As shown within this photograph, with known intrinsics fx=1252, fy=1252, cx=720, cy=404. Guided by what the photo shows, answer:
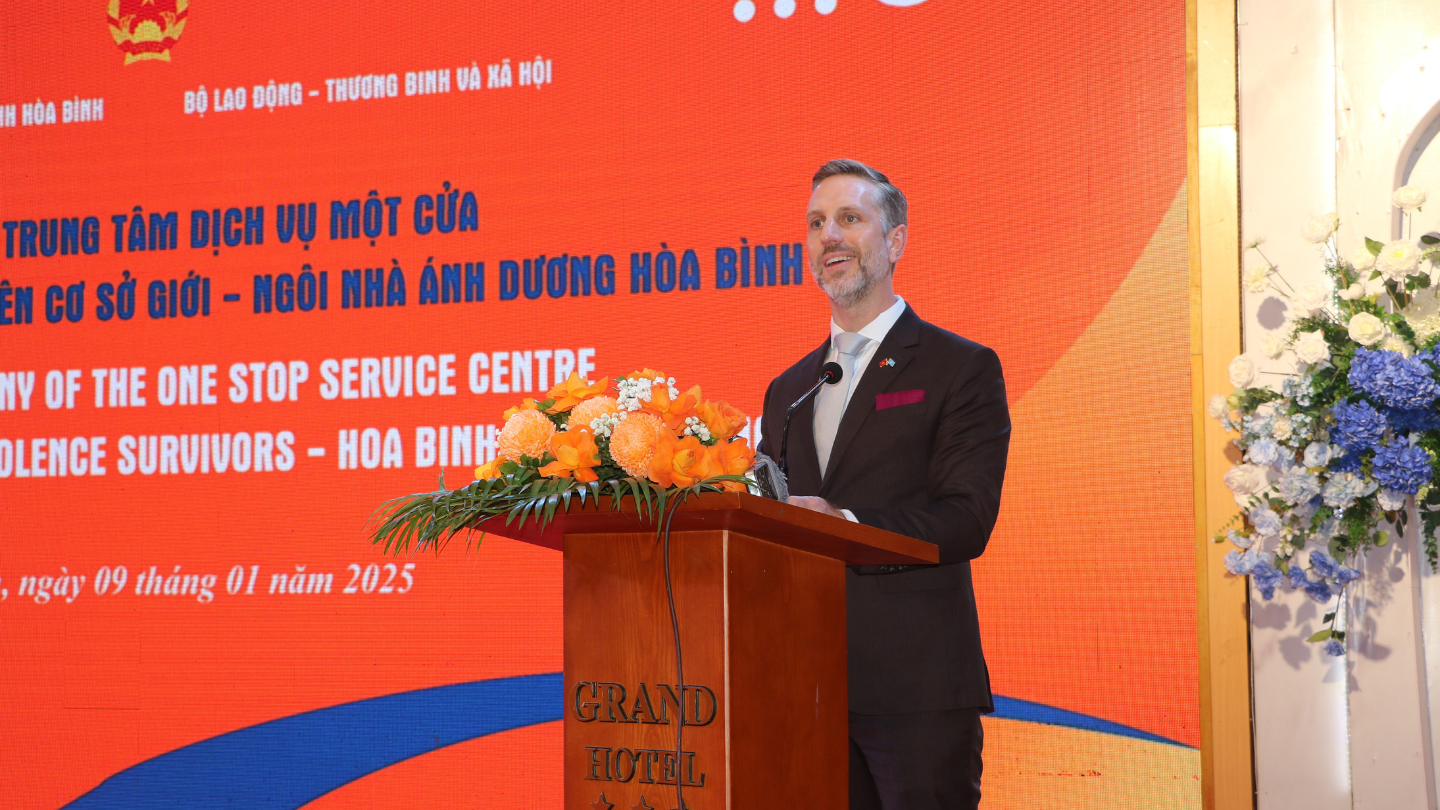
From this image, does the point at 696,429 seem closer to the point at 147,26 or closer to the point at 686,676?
the point at 686,676

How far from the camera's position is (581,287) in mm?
3699

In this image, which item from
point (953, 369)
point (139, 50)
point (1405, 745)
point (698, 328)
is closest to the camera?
point (953, 369)

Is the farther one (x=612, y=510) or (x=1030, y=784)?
(x=1030, y=784)

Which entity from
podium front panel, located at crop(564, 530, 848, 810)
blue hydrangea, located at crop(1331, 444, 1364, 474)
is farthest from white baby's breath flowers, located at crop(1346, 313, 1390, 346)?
podium front panel, located at crop(564, 530, 848, 810)

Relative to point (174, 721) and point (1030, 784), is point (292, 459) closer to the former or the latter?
point (174, 721)

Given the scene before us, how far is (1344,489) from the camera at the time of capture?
2.87 metres

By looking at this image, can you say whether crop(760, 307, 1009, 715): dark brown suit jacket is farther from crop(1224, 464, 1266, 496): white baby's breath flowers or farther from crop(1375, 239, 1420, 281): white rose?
crop(1375, 239, 1420, 281): white rose

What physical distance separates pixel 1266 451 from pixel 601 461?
192 cm

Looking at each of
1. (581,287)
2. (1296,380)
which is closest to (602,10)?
(581,287)

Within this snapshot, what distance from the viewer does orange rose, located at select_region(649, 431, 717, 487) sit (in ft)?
5.14

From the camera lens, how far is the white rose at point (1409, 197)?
305 centimetres

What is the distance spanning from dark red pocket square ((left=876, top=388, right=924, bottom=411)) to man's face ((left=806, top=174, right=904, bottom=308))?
380 millimetres

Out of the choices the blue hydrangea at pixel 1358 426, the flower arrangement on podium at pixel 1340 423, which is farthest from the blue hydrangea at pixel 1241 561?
the blue hydrangea at pixel 1358 426

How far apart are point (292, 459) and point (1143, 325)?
2.52 m
